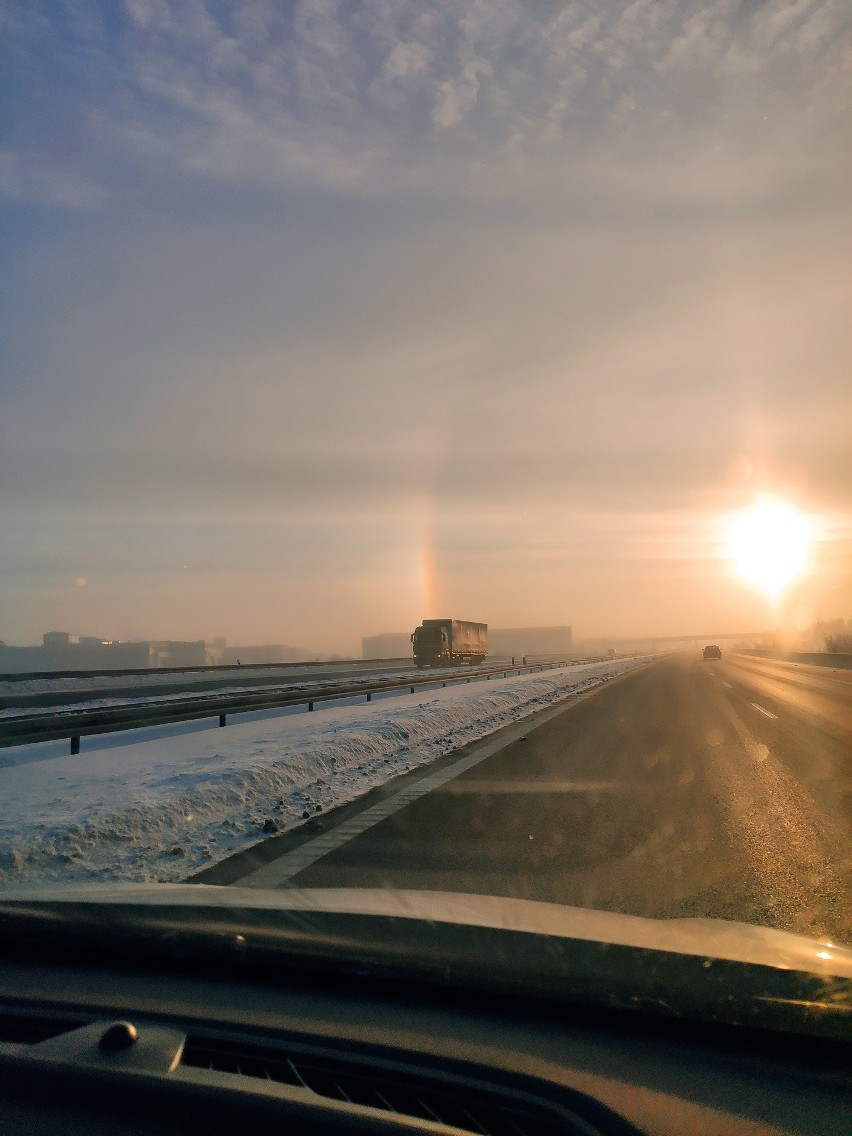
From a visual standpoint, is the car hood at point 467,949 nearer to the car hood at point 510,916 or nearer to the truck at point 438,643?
the car hood at point 510,916

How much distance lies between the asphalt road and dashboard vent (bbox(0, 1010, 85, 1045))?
137 inches

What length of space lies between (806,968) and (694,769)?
9.48 m

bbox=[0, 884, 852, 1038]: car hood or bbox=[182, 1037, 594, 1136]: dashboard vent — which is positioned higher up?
bbox=[0, 884, 852, 1038]: car hood

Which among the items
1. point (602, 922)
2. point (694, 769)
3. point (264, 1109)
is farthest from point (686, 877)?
point (694, 769)

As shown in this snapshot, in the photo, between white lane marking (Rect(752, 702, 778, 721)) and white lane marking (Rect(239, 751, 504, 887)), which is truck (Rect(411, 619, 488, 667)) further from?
white lane marking (Rect(239, 751, 504, 887))

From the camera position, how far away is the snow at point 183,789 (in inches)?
277

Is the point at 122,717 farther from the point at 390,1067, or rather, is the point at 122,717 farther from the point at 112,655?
the point at 112,655

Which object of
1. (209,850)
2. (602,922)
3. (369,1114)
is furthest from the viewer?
(209,850)

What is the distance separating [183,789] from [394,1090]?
7794 millimetres

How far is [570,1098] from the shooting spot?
6.75ft

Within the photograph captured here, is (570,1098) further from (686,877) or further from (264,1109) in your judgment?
(686,877)

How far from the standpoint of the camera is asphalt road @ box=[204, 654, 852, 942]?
5777 mm

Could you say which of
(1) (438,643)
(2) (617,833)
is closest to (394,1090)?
(2) (617,833)

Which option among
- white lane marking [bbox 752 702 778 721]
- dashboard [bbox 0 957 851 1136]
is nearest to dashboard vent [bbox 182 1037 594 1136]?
dashboard [bbox 0 957 851 1136]
